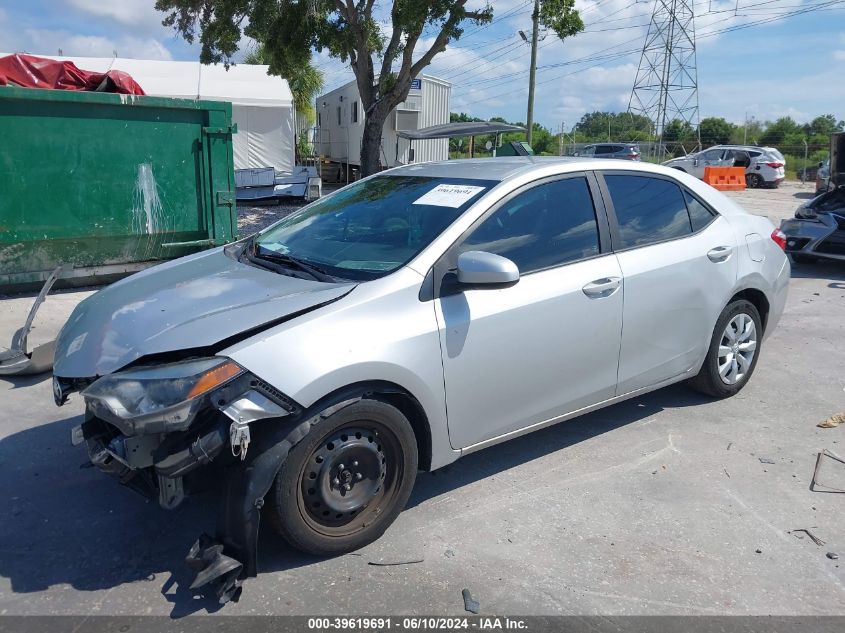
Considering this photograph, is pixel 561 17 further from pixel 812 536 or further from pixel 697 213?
pixel 812 536

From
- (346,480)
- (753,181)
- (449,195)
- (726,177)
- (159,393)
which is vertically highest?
(726,177)

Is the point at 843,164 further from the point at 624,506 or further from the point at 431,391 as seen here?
the point at 431,391

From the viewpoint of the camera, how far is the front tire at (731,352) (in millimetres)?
4662

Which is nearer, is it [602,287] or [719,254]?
[602,287]

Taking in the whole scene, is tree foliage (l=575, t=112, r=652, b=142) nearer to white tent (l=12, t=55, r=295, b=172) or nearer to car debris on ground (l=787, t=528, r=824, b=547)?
white tent (l=12, t=55, r=295, b=172)

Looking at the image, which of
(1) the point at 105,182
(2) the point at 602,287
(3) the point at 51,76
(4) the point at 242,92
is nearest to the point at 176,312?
(2) the point at 602,287

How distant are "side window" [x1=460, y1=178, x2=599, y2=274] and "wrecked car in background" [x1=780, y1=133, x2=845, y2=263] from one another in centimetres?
730

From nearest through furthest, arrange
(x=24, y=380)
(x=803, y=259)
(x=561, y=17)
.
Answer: (x=24, y=380) → (x=803, y=259) → (x=561, y=17)

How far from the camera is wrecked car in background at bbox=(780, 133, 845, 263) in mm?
9641

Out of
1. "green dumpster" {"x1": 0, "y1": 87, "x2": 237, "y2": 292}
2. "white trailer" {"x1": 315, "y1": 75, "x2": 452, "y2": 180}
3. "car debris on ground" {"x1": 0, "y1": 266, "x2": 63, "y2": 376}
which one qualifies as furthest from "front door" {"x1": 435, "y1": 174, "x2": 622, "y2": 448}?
"white trailer" {"x1": 315, "y1": 75, "x2": 452, "y2": 180}

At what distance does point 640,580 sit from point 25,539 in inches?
108

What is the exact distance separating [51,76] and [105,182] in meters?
1.47

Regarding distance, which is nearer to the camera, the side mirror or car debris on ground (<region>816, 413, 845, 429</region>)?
the side mirror

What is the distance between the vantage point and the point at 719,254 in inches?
177
